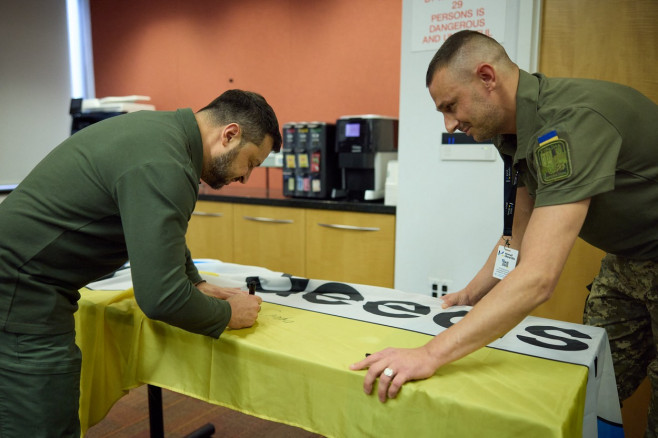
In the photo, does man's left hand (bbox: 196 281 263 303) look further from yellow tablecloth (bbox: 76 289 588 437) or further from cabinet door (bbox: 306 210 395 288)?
cabinet door (bbox: 306 210 395 288)

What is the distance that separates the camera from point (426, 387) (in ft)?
3.12

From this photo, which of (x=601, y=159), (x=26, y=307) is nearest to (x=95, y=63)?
(x=26, y=307)

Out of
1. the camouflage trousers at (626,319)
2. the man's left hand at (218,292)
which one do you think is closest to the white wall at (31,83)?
the man's left hand at (218,292)

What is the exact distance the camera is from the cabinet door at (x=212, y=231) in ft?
11.1

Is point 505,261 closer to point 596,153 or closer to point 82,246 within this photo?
point 596,153

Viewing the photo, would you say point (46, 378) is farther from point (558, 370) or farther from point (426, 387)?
point (558, 370)

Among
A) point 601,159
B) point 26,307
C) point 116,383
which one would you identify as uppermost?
point 601,159

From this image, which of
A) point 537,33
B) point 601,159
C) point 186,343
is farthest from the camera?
point 537,33

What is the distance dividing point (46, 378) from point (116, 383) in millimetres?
284

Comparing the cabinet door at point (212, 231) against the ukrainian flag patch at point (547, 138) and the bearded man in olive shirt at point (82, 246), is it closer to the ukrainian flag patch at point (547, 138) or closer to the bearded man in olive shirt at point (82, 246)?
the bearded man in olive shirt at point (82, 246)

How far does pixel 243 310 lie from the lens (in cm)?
128

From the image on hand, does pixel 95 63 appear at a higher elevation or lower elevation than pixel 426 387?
higher

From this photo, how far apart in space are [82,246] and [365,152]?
194cm

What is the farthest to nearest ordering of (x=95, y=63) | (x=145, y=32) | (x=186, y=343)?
(x=95, y=63) < (x=145, y=32) < (x=186, y=343)
